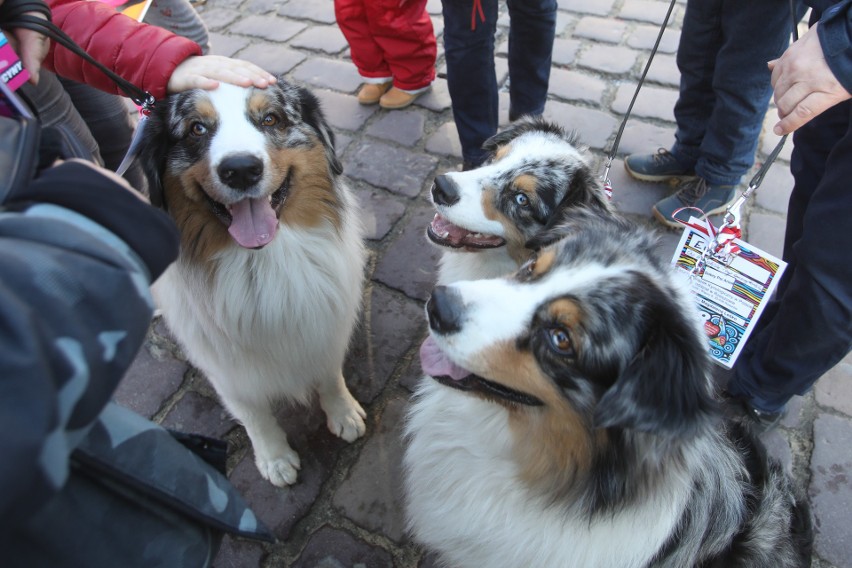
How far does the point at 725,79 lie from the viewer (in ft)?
10.1

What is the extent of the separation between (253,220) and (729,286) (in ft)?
7.06

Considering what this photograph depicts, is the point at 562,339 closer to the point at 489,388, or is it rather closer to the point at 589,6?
the point at 489,388

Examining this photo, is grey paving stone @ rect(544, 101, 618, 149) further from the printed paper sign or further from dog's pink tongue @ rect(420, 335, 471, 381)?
dog's pink tongue @ rect(420, 335, 471, 381)

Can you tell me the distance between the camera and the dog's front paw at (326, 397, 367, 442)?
2713mm

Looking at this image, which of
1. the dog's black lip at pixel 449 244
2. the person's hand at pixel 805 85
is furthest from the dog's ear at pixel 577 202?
the person's hand at pixel 805 85

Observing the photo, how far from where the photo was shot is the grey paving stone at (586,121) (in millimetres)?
4156

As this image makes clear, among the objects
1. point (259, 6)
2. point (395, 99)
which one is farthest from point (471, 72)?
point (259, 6)

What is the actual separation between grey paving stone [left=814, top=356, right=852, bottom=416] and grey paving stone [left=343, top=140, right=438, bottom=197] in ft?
9.27

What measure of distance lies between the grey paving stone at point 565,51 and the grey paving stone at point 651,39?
514 millimetres

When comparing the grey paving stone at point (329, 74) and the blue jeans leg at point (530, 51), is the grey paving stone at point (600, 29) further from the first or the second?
the grey paving stone at point (329, 74)

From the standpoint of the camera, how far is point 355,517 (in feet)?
8.05

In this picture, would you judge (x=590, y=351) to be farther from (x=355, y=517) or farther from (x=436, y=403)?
(x=355, y=517)

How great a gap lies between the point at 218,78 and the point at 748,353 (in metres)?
3.08

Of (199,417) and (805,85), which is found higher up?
(805,85)
